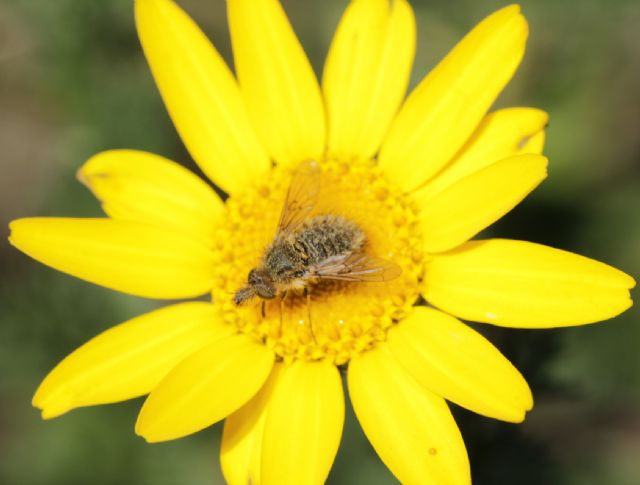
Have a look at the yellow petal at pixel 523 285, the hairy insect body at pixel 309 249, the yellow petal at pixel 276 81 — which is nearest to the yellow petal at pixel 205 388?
the hairy insect body at pixel 309 249

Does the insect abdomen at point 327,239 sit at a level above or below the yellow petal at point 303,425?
above

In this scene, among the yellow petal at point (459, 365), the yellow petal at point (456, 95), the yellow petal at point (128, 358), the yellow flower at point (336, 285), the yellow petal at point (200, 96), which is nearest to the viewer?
the yellow petal at point (459, 365)

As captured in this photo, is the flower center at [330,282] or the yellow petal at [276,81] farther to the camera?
the yellow petal at [276,81]

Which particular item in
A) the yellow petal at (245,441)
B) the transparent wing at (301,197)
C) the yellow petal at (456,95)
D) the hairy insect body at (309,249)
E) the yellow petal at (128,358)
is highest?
the yellow petal at (456,95)

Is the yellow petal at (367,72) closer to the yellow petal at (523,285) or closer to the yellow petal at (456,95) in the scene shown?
the yellow petal at (456,95)

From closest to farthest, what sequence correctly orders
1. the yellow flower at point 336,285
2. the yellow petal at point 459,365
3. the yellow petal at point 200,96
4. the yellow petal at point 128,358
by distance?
1. the yellow petal at point 459,365
2. the yellow flower at point 336,285
3. the yellow petal at point 128,358
4. the yellow petal at point 200,96

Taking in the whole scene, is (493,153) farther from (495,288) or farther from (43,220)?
(43,220)

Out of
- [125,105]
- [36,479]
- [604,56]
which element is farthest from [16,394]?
[604,56]

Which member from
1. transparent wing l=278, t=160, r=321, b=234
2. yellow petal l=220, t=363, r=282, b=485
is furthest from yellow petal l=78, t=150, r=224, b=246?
yellow petal l=220, t=363, r=282, b=485

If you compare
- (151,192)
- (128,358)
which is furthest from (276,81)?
(128,358)
